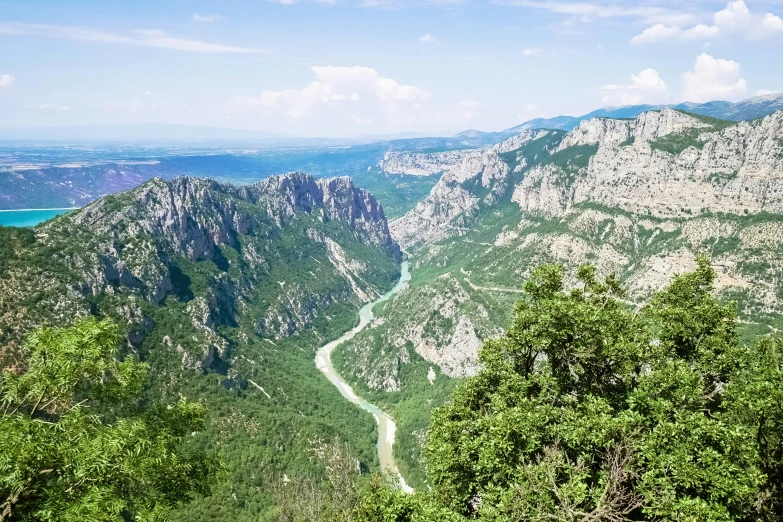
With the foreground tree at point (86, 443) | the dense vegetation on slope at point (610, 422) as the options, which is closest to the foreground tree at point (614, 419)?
the dense vegetation on slope at point (610, 422)

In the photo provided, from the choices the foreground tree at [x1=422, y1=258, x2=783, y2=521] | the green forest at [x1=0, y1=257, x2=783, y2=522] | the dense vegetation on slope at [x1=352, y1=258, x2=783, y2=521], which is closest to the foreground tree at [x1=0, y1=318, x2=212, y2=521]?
the green forest at [x1=0, y1=257, x2=783, y2=522]

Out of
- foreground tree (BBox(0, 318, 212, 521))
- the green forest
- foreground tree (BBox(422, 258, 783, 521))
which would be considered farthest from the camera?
foreground tree (BBox(422, 258, 783, 521))

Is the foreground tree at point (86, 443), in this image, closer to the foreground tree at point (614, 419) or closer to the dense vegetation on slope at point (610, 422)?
the dense vegetation on slope at point (610, 422)

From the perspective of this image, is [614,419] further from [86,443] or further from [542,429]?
[86,443]

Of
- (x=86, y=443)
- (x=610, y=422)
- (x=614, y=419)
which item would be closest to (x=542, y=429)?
(x=610, y=422)

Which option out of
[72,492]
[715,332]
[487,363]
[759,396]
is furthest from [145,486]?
[715,332]

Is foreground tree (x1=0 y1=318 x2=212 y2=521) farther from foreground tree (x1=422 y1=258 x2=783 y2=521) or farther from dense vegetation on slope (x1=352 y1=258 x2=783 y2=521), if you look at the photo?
foreground tree (x1=422 y1=258 x2=783 y2=521)

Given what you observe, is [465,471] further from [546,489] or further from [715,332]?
[715,332]
